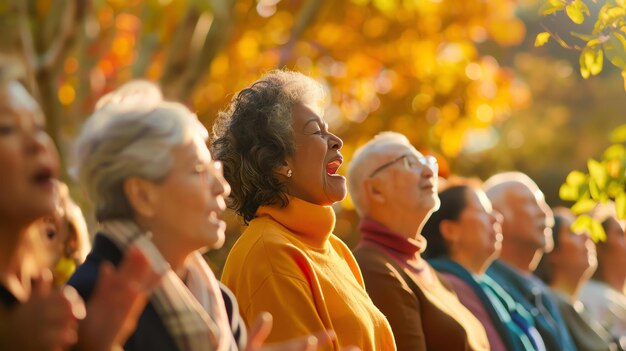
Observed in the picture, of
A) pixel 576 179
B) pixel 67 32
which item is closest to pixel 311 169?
pixel 576 179

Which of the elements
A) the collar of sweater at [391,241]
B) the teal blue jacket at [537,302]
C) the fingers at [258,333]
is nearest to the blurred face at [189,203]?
the fingers at [258,333]

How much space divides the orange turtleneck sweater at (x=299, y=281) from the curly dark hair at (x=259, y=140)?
0.08 m

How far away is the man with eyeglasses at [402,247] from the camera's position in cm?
598

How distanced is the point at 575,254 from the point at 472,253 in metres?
2.13

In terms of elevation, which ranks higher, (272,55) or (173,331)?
(173,331)

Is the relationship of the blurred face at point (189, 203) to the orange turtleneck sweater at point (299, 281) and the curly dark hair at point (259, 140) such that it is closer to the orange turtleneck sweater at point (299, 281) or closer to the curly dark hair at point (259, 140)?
the orange turtleneck sweater at point (299, 281)

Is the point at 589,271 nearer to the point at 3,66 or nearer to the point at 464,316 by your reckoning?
the point at 464,316

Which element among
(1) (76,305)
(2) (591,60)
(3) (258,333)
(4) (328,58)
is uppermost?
(2) (591,60)

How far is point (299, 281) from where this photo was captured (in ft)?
16.2

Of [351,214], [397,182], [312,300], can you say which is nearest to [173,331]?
[312,300]

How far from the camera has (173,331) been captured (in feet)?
11.5

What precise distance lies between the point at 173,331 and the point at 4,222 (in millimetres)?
615

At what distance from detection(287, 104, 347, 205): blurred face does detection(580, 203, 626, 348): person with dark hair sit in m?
4.54

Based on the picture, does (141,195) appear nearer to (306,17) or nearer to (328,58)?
(306,17)
